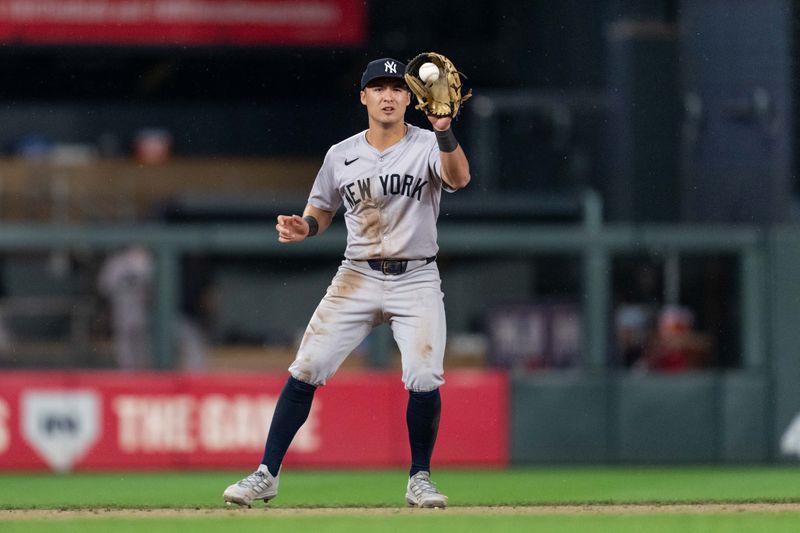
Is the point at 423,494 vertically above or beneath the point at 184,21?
beneath

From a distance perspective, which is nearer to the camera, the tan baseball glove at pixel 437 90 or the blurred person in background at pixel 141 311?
the tan baseball glove at pixel 437 90

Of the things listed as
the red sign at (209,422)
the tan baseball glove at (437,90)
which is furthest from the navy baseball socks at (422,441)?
the red sign at (209,422)

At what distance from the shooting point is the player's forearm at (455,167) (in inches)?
236

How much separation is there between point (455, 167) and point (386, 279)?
0.57 metres

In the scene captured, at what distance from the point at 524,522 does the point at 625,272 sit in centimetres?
721

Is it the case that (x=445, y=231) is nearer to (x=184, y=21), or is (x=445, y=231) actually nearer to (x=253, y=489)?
(x=253, y=489)

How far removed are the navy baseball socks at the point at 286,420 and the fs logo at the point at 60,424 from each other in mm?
4031

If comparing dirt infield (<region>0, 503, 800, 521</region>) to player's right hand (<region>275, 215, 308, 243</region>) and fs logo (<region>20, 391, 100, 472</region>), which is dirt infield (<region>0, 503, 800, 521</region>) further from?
fs logo (<region>20, 391, 100, 472</region>)

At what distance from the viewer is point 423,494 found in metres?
6.32

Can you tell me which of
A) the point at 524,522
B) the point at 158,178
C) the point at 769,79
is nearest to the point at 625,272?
the point at 769,79

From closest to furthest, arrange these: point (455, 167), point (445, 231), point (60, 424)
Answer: point (455, 167) → point (60, 424) → point (445, 231)

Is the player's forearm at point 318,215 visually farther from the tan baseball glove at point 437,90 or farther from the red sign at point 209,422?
the red sign at point 209,422

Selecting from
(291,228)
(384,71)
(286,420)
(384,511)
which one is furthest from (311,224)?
(384,511)

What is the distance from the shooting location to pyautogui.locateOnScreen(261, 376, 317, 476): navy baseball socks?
20.8ft
